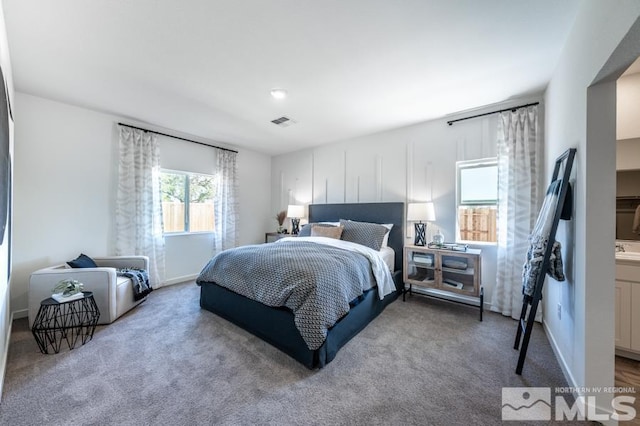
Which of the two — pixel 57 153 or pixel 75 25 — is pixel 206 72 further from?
pixel 57 153

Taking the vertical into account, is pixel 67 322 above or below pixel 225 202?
below

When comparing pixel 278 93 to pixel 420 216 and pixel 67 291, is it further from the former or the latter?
pixel 67 291

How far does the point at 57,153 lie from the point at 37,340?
2285 millimetres

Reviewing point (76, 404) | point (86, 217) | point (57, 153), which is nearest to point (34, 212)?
point (86, 217)

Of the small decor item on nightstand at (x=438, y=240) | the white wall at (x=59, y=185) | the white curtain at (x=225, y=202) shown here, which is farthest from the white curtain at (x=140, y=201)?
the small decor item on nightstand at (x=438, y=240)

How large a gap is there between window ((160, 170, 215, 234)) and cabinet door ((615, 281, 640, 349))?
5.34 meters

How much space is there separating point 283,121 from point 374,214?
2089 mm

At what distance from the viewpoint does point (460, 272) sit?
3.02 meters

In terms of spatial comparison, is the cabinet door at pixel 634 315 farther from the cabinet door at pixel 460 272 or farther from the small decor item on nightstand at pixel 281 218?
the small decor item on nightstand at pixel 281 218

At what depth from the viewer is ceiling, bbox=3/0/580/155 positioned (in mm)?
1648

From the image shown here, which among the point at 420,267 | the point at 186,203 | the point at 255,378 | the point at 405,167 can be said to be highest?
the point at 405,167

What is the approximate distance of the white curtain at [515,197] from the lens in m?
2.80

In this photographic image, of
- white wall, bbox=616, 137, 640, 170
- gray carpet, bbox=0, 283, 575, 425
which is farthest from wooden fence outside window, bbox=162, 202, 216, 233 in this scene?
white wall, bbox=616, 137, 640, 170

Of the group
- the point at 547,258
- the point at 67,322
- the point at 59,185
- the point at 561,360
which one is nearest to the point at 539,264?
the point at 547,258
